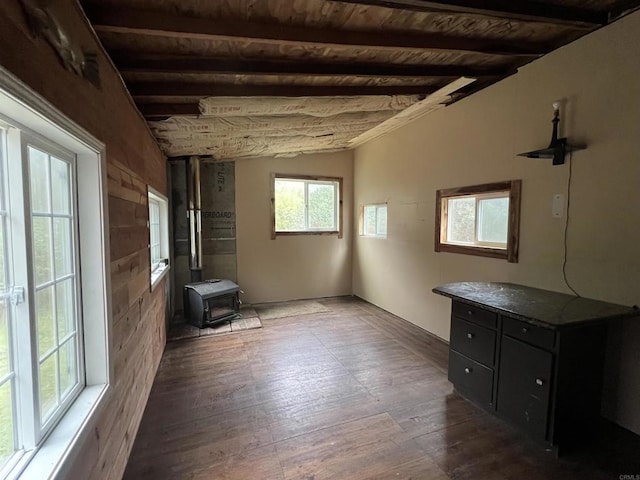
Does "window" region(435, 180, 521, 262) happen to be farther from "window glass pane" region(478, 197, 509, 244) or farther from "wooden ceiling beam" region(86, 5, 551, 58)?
"wooden ceiling beam" region(86, 5, 551, 58)

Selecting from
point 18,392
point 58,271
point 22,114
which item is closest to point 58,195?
point 58,271

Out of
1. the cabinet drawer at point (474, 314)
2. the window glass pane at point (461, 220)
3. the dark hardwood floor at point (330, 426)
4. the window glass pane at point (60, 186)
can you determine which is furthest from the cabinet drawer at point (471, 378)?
the window glass pane at point (60, 186)

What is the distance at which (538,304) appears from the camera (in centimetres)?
213

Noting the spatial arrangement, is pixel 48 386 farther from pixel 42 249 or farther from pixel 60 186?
pixel 60 186

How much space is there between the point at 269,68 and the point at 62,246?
1652mm

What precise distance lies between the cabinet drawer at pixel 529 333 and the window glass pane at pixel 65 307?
257 cm

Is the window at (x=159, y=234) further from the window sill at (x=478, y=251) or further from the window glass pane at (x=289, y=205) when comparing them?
the window sill at (x=478, y=251)

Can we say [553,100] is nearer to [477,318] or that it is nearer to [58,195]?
[477,318]

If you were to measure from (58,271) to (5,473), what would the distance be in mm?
724

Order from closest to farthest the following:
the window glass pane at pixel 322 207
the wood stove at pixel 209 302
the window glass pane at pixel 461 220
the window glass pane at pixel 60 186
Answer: the window glass pane at pixel 60 186 → the window glass pane at pixel 461 220 → the wood stove at pixel 209 302 → the window glass pane at pixel 322 207

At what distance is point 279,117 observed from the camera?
3.09m

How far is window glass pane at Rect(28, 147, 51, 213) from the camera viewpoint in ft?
3.81

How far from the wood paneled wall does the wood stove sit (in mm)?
1176

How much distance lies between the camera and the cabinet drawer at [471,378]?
229cm
